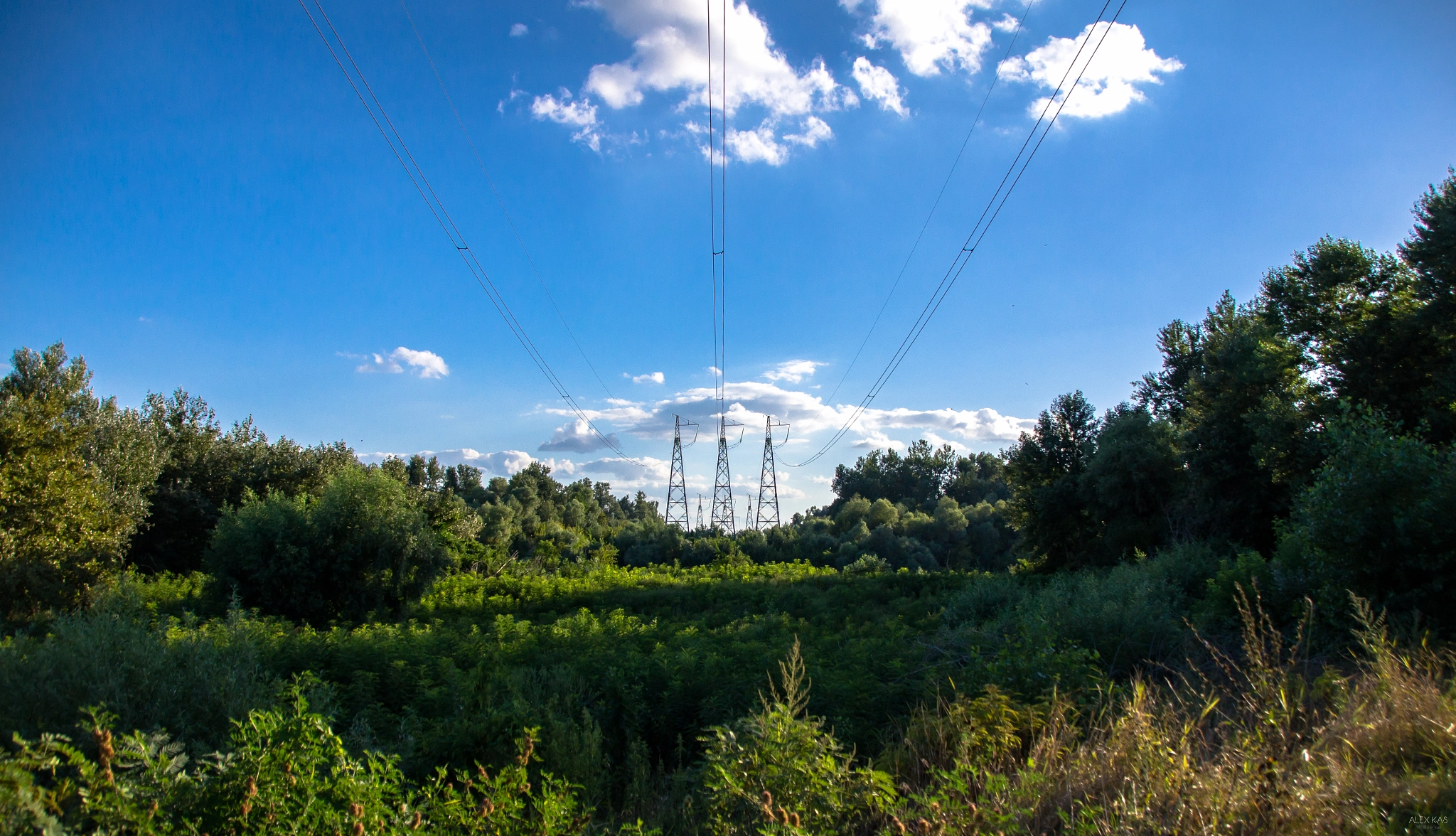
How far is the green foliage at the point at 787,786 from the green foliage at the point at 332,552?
21326 mm

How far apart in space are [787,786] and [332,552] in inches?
886

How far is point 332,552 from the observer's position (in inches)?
869

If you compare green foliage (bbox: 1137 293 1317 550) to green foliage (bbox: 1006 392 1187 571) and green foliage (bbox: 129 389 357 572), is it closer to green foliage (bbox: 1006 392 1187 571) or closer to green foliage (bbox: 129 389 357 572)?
green foliage (bbox: 1006 392 1187 571)

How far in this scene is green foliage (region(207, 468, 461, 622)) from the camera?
2130 centimetres

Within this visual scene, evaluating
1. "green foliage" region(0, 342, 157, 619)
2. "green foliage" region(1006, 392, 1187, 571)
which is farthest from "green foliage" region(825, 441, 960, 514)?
"green foliage" region(0, 342, 157, 619)

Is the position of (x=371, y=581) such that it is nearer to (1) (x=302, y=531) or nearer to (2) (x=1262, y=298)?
(1) (x=302, y=531)

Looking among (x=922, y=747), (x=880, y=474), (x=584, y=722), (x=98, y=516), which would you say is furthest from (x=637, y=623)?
(x=880, y=474)

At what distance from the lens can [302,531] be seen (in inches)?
864

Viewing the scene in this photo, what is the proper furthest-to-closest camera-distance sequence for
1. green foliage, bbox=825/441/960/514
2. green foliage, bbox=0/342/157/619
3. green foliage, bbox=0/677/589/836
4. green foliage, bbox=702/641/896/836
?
1. green foliage, bbox=825/441/960/514
2. green foliage, bbox=0/342/157/619
3. green foliage, bbox=702/641/896/836
4. green foliage, bbox=0/677/589/836

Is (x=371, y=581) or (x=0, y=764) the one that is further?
(x=371, y=581)

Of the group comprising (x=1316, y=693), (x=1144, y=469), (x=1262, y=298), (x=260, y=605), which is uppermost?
(x=1262, y=298)

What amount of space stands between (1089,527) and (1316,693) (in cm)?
2930

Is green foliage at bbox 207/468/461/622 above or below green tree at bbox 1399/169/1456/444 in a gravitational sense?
below

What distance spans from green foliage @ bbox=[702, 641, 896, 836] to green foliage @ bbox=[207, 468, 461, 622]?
21.3m
